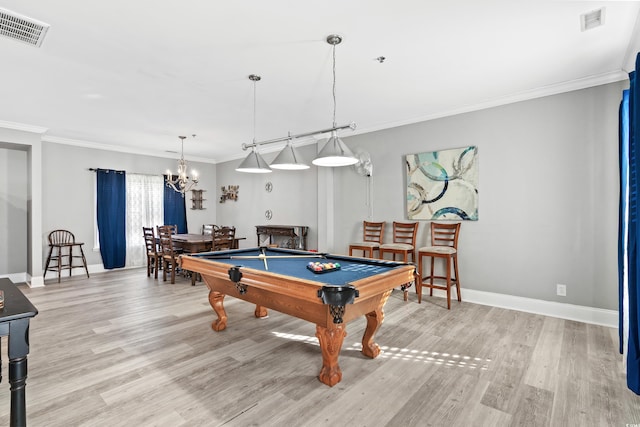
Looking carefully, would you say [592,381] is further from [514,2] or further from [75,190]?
[75,190]

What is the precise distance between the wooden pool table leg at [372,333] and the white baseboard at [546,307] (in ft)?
6.64

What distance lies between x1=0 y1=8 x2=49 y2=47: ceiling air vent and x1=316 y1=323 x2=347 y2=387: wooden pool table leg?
3.02m

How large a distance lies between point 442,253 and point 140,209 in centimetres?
623

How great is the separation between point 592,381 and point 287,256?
2.65 meters

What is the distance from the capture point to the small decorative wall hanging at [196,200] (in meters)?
7.97

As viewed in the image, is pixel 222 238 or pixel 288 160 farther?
pixel 222 238

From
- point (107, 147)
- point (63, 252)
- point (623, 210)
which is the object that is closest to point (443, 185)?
point (623, 210)

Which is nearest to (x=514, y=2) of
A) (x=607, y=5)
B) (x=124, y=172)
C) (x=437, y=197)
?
(x=607, y=5)

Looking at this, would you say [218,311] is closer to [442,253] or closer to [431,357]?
[431,357]

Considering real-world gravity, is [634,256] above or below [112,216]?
below

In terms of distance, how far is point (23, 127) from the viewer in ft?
16.5

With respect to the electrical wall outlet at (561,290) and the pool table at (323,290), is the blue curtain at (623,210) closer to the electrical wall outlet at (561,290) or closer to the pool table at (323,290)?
the electrical wall outlet at (561,290)

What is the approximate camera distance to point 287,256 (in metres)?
3.43

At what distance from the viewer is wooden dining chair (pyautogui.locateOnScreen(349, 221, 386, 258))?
4.71m
